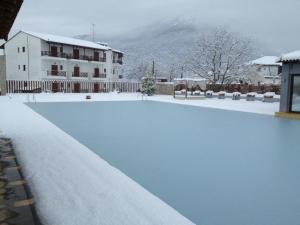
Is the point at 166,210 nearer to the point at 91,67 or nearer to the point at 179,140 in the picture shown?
the point at 179,140

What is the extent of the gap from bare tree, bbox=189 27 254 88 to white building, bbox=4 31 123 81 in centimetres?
1450

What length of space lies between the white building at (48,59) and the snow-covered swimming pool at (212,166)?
29.7 m

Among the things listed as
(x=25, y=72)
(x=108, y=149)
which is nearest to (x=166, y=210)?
(x=108, y=149)

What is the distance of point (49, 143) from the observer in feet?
22.8

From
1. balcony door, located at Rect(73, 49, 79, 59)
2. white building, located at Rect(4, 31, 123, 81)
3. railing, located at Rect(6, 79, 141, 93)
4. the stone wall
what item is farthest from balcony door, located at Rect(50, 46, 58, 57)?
the stone wall

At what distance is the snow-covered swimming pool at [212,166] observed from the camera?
372 centimetres

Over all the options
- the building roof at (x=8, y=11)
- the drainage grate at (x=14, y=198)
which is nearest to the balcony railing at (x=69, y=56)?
the building roof at (x=8, y=11)

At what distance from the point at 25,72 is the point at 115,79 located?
1454cm

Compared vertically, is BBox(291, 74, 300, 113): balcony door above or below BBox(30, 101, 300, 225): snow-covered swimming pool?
above

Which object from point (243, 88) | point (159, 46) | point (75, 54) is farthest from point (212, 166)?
point (159, 46)

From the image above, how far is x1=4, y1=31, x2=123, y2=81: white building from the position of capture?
3712cm

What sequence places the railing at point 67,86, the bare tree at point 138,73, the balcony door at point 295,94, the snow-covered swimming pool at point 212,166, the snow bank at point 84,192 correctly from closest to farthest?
1. the snow bank at point 84,192
2. the snow-covered swimming pool at point 212,166
3. the balcony door at point 295,94
4. the railing at point 67,86
5. the bare tree at point 138,73

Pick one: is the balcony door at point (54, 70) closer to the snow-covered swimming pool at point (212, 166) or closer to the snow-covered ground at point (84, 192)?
the snow-covered swimming pool at point (212, 166)

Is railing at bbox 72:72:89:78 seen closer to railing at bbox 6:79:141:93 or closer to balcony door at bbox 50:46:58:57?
railing at bbox 6:79:141:93
